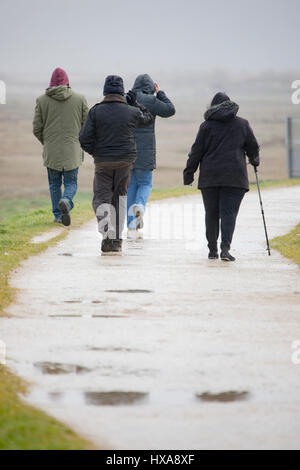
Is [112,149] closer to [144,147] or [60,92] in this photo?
[144,147]

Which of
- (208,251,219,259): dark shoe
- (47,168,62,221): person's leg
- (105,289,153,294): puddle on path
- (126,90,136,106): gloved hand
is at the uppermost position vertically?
(126,90,136,106): gloved hand

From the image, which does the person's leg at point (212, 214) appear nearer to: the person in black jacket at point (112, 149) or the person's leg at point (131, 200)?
the person in black jacket at point (112, 149)

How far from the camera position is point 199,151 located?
1101cm

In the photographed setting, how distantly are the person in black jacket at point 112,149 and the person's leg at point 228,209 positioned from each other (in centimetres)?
119

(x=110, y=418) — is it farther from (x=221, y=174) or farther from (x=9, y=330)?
(x=221, y=174)

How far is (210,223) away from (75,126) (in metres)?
3.32

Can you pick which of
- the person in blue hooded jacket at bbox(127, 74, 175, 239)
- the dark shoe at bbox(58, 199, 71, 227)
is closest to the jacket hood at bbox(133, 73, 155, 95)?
the person in blue hooded jacket at bbox(127, 74, 175, 239)

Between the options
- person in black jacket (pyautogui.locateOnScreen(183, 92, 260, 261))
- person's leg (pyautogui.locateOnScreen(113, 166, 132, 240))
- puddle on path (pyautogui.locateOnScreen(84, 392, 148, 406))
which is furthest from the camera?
person's leg (pyautogui.locateOnScreen(113, 166, 132, 240))

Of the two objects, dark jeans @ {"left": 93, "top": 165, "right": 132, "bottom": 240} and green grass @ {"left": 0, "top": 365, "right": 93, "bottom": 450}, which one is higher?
green grass @ {"left": 0, "top": 365, "right": 93, "bottom": 450}

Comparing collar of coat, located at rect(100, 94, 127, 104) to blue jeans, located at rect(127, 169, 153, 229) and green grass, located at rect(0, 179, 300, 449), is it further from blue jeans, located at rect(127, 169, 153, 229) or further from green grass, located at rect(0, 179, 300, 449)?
green grass, located at rect(0, 179, 300, 449)

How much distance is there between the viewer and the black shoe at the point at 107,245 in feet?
38.0

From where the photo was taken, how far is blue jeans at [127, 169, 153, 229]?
12766mm

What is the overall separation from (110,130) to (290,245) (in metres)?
2.37

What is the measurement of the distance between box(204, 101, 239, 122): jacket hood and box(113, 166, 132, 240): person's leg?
131 cm
